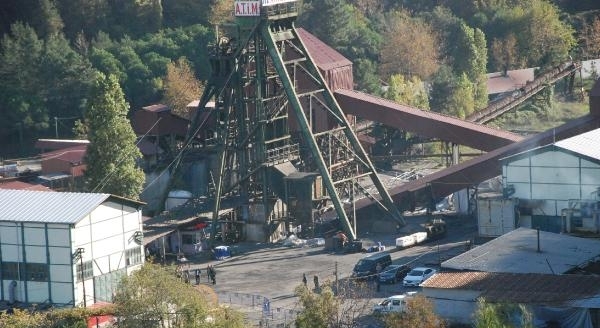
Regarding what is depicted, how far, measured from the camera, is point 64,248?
4834 centimetres

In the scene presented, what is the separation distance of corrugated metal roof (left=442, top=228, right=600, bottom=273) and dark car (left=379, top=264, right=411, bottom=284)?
94.1 inches

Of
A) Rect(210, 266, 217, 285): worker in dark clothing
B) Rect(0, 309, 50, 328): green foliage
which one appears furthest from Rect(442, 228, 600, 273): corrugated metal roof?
Rect(0, 309, 50, 328): green foliage

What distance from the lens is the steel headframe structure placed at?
5869cm

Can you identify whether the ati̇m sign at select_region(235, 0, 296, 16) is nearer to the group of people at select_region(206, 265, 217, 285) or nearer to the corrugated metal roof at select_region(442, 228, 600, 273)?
the group of people at select_region(206, 265, 217, 285)

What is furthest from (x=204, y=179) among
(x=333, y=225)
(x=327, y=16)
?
(x=327, y=16)

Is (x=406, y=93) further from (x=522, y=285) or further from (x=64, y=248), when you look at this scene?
(x=522, y=285)

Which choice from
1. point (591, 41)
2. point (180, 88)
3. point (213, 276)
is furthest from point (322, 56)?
point (591, 41)

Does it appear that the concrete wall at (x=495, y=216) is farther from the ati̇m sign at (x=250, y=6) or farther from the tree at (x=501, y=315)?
the tree at (x=501, y=315)

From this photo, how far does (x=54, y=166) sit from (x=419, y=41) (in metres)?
27.2

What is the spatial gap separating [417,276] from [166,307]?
9.68 metres

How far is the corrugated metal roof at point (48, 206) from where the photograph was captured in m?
48.6

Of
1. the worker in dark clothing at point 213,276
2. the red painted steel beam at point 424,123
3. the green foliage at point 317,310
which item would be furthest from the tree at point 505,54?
the green foliage at point 317,310

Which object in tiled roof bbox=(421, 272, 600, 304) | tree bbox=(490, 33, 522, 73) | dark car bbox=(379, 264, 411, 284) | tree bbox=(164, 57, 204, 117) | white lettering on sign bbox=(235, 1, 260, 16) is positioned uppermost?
white lettering on sign bbox=(235, 1, 260, 16)

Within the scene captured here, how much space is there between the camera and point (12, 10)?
86.1 m
